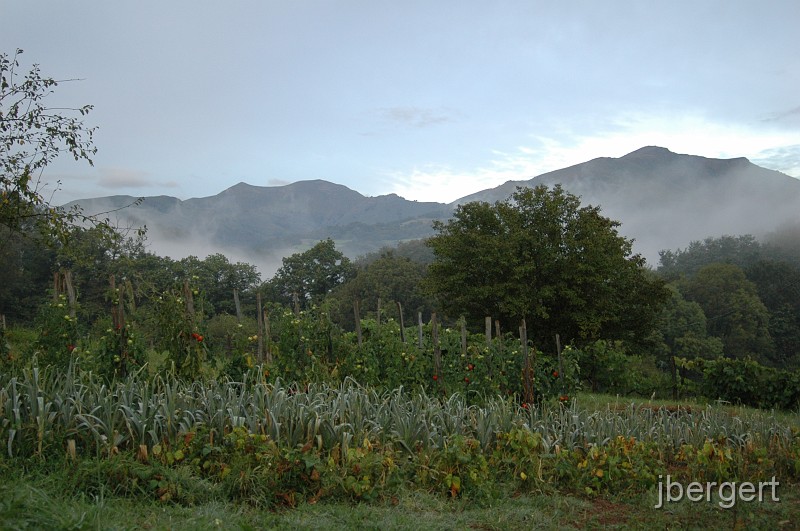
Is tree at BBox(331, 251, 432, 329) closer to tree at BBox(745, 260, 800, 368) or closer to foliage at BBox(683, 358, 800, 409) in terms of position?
tree at BBox(745, 260, 800, 368)

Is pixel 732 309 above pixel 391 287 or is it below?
below

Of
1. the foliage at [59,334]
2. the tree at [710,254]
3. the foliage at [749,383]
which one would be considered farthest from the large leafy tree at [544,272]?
the tree at [710,254]

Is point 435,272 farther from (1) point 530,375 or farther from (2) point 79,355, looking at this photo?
(2) point 79,355

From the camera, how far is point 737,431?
6.45 metres

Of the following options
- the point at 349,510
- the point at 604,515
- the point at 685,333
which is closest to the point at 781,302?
the point at 685,333

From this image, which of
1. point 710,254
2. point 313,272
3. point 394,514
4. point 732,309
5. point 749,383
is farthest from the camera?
point 710,254

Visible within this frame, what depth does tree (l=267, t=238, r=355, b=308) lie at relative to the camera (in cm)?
5062

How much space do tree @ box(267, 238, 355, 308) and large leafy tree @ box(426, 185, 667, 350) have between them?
27525 millimetres

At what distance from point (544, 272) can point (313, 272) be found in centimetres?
3065

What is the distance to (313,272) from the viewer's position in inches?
2013

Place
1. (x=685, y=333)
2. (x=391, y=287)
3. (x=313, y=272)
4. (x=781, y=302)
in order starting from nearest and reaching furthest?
(x=685, y=333) → (x=391, y=287) → (x=313, y=272) → (x=781, y=302)

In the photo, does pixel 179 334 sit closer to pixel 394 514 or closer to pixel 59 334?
pixel 59 334

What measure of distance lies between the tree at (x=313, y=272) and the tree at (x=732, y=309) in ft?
99.1

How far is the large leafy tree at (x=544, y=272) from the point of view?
887 inches
